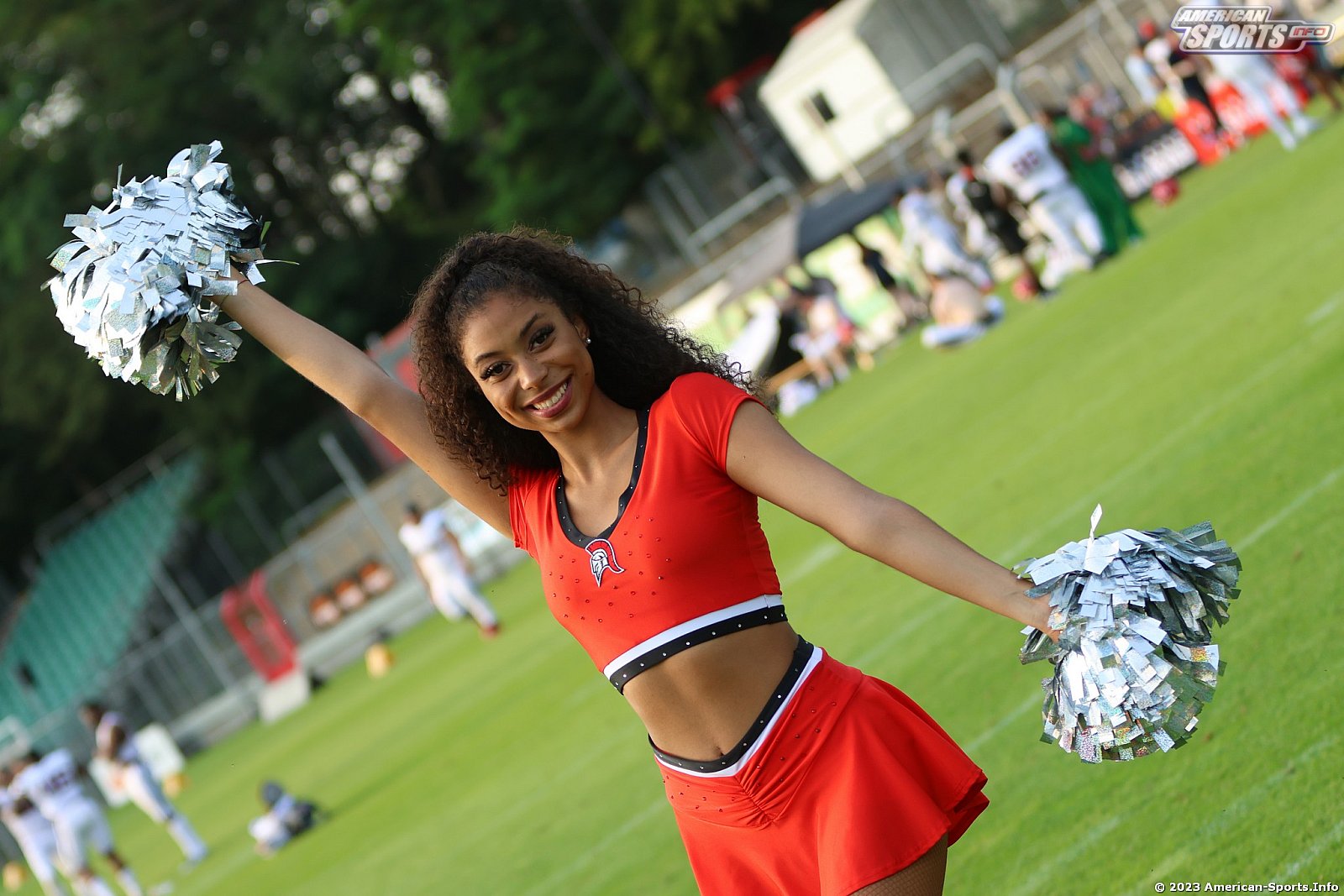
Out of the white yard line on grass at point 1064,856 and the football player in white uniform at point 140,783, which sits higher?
the football player in white uniform at point 140,783

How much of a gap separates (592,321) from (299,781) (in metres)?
14.0

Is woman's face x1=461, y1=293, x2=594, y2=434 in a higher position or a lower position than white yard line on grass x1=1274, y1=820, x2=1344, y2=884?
higher

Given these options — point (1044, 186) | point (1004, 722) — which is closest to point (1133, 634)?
point (1004, 722)

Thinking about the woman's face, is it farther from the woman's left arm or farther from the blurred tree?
the blurred tree

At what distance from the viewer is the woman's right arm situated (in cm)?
354

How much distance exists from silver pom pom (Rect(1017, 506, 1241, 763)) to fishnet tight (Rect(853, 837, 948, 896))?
39cm

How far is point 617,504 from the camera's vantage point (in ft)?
10.2

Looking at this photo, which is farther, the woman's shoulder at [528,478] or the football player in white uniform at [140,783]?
the football player in white uniform at [140,783]

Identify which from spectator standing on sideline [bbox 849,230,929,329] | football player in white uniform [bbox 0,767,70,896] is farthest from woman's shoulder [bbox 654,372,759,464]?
spectator standing on sideline [bbox 849,230,929,329]

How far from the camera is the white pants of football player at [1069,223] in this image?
17.0m

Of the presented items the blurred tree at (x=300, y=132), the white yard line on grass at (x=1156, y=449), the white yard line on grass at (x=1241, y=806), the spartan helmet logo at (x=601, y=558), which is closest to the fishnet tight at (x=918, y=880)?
the spartan helmet logo at (x=601, y=558)

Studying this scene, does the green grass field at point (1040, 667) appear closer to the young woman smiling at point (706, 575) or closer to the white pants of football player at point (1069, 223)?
the white pants of football player at point (1069, 223)

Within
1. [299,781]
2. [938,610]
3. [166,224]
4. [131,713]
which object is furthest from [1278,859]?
[131,713]

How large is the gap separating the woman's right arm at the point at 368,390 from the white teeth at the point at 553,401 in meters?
0.43
